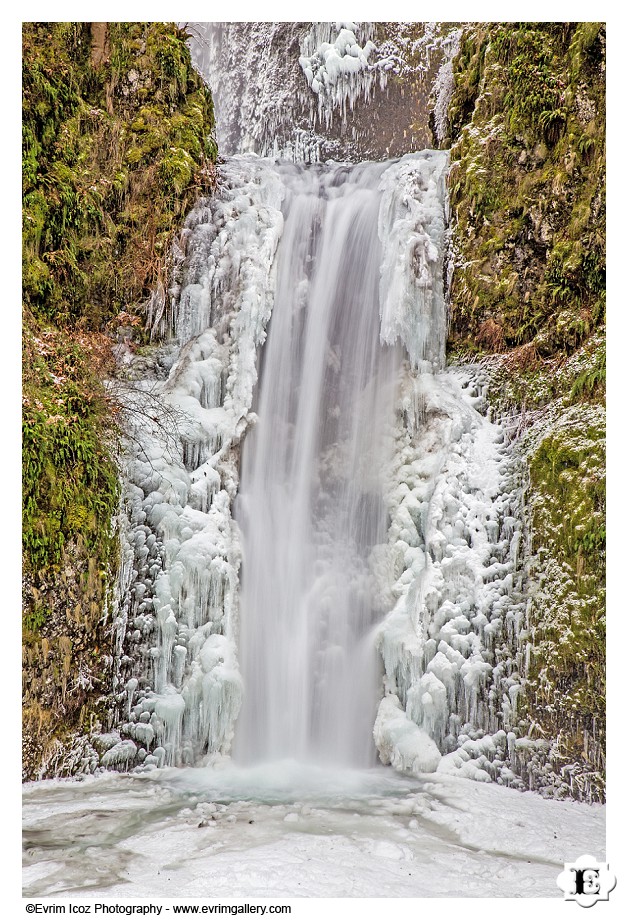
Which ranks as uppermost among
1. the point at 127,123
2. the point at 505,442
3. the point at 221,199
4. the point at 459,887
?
the point at 127,123

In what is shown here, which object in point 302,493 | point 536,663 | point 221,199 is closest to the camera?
point 536,663

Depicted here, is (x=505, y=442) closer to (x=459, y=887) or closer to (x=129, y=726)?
(x=459, y=887)

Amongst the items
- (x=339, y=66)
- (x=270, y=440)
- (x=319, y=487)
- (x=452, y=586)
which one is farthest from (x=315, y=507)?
(x=339, y=66)

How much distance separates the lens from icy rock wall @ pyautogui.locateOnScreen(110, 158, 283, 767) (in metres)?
4.65

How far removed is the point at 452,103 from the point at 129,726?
4.93 metres

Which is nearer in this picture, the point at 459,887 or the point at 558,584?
the point at 459,887

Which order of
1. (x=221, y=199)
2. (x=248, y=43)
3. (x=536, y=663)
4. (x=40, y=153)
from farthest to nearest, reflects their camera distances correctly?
(x=248, y=43) < (x=221, y=199) < (x=40, y=153) < (x=536, y=663)

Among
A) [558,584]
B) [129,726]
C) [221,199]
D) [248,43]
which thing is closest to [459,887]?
[558,584]

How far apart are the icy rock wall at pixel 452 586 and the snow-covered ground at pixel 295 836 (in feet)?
0.91

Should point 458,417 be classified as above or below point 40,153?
below

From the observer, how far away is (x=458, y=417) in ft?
16.5

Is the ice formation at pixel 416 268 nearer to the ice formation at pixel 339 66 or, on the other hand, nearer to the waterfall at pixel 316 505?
the waterfall at pixel 316 505

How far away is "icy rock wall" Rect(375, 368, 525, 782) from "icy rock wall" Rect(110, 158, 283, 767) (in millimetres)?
1049

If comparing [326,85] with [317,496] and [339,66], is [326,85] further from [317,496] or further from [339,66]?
[317,496]
